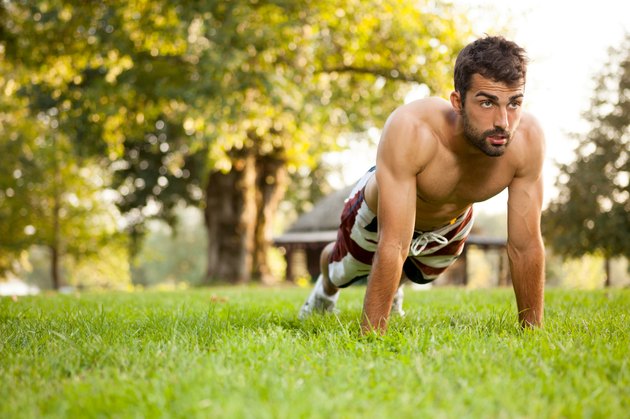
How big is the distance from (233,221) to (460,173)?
16.1m

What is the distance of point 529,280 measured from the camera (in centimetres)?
359

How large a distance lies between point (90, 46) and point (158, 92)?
1.84 m

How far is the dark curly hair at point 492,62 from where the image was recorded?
3.22m

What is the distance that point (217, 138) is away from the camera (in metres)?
12.9

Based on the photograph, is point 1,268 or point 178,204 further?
point 1,268

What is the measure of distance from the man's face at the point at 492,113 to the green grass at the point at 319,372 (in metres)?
1.04

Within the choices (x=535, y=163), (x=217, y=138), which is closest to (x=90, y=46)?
(x=217, y=138)

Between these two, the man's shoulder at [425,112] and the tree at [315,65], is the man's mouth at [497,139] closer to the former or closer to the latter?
the man's shoulder at [425,112]

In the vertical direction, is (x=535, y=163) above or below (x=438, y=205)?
above

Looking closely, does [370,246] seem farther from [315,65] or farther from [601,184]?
[601,184]

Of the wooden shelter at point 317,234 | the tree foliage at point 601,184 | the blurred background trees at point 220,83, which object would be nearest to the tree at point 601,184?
the tree foliage at point 601,184

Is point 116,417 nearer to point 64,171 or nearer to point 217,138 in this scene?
point 217,138

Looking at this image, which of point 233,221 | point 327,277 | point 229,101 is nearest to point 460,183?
point 327,277

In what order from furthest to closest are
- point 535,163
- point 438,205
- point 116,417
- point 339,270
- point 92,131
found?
point 92,131 → point 339,270 → point 438,205 → point 535,163 → point 116,417
